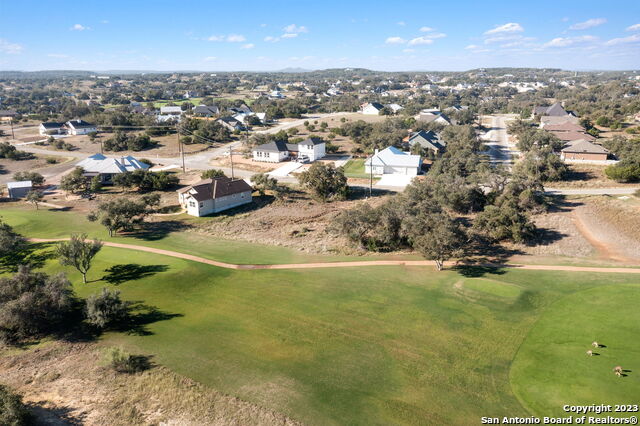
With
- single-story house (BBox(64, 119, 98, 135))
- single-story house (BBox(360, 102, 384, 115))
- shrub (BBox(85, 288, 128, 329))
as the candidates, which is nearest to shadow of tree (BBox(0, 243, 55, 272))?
shrub (BBox(85, 288, 128, 329))

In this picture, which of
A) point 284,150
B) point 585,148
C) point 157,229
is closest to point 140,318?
point 157,229

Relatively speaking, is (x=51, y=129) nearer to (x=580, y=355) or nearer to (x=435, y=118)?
(x=435, y=118)

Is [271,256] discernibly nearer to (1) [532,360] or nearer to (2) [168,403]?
(2) [168,403]

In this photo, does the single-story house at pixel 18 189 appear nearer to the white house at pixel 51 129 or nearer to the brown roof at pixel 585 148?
the white house at pixel 51 129

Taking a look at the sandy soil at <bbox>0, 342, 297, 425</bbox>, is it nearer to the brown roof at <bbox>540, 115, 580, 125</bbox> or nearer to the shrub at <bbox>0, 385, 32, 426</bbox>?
the shrub at <bbox>0, 385, 32, 426</bbox>

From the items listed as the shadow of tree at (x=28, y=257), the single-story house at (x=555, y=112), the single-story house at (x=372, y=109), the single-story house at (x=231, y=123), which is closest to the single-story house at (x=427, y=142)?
the single-story house at (x=555, y=112)

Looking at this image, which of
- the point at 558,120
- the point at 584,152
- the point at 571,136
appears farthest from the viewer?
the point at 558,120

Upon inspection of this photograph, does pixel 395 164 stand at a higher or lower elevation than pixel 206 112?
lower

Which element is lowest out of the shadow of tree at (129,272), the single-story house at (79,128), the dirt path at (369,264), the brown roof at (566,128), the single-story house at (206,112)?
the dirt path at (369,264)
